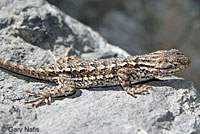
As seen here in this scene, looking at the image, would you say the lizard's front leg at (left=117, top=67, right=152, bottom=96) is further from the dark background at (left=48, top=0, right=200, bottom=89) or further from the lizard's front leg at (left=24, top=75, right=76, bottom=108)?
the dark background at (left=48, top=0, right=200, bottom=89)

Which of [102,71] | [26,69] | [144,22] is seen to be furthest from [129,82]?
[144,22]

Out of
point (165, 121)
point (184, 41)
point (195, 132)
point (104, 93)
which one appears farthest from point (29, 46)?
point (184, 41)

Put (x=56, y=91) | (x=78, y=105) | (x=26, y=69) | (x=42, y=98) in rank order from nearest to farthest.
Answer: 1. (x=78, y=105)
2. (x=42, y=98)
3. (x=56, y=91)
4. (x=26, y=69)

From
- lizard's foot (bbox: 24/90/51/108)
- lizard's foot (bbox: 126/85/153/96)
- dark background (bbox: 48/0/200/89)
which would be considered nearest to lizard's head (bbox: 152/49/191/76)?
lizard's foot (bbox: 126/85/153/96)

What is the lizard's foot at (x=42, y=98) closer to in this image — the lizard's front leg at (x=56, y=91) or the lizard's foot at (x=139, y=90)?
the lizard's front leg at (x=56, y=91)

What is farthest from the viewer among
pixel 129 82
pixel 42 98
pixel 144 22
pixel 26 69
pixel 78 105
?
pixel 144 22

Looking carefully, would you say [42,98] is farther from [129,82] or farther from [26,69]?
[129,82]

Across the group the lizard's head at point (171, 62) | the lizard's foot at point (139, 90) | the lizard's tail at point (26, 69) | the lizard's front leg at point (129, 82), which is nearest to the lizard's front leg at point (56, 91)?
the lizard's tail at point (26, 69)
